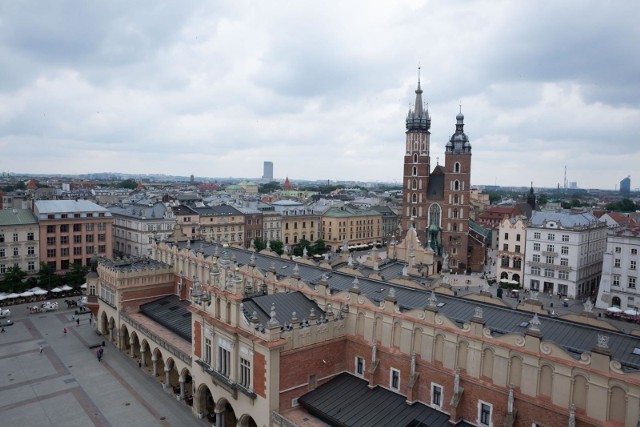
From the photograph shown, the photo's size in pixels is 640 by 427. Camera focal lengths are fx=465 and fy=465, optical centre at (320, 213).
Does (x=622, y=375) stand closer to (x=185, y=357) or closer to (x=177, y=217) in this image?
(x=185, y=357)

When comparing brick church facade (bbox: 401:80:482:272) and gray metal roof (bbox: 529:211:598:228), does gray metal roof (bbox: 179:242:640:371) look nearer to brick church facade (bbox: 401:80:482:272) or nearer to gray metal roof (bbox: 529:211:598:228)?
gray metal roof (bbox: 529:211:598:228)

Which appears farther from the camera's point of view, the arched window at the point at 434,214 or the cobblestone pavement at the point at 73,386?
the arched window at the point at 434,214

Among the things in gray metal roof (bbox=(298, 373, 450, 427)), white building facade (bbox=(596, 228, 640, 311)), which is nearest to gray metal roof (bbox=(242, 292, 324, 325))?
gray metal roof (bbox=(298, 373, 450, 427))

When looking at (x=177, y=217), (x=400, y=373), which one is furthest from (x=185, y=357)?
(x=177, y=217)

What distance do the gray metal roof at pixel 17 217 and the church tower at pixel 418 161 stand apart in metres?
89.0

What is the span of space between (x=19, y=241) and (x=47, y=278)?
35.7 ft

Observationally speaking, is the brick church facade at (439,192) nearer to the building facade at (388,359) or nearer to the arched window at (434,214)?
the arched window at (434,214)

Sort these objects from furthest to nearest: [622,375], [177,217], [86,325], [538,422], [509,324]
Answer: [177,217], [86,325], [509,324], [538,422], [622,375]

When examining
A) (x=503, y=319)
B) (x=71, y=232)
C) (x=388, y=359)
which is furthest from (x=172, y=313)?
(x=71, y=232)

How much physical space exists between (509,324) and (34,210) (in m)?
97.6

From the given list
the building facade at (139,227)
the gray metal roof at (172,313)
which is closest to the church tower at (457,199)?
the building facade at (139,227)

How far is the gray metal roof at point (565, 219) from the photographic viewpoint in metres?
95.1

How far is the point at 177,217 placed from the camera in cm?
12350

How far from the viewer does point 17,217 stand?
3642 inches
